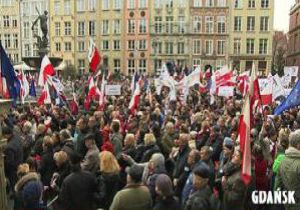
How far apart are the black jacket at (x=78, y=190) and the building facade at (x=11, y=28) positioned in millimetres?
70111

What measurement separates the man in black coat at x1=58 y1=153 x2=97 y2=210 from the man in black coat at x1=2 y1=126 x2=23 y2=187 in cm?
234

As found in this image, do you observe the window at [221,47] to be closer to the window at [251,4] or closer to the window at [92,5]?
the window at [251,4]

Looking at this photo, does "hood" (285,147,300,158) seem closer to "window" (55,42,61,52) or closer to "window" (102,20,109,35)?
"window" (102,20,109,35)

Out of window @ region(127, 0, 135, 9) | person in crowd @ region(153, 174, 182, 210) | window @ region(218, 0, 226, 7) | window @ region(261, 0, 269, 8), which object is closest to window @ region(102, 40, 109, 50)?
window @ region(127, 0, 135, 9)

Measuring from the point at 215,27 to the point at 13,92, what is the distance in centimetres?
5555

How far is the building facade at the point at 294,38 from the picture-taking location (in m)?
66.1

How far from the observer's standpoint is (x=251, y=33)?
64000 mm

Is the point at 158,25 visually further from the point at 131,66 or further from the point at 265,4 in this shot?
the point at 265,4

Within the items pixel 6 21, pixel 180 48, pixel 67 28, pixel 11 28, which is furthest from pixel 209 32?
pixel 6 21

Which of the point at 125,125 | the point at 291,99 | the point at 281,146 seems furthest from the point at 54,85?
the point at 281,146

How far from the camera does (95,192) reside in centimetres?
664

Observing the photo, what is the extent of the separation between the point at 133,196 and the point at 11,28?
239 ft

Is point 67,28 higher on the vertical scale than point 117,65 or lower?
higher

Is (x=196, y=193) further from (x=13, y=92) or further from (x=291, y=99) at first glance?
(x=13, y=92)
